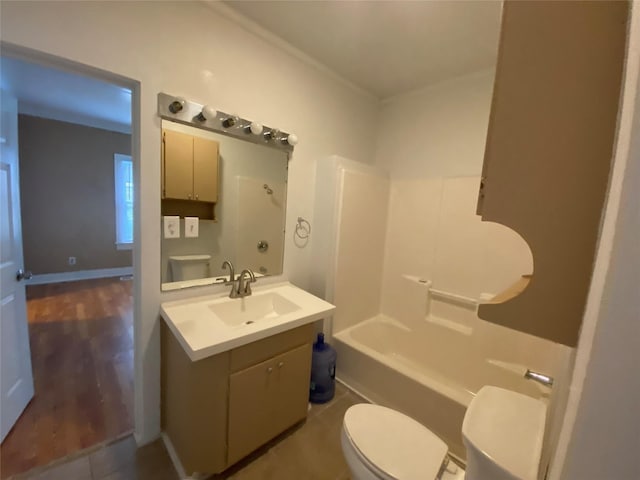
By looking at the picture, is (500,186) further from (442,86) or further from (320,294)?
(442,86)

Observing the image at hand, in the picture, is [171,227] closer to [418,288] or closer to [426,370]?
[418,288]

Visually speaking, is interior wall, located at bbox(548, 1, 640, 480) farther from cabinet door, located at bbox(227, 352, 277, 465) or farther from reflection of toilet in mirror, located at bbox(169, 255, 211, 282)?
reflection of toilet in mirror, located at bbox(169, 255, 211, 282)

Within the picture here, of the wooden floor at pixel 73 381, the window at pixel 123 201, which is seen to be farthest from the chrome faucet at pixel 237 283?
the window at pixel 123 201

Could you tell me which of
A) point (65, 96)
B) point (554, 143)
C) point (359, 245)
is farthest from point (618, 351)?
point (65, 96)

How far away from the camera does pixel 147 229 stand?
1.32 meters

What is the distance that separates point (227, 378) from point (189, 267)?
0.69m

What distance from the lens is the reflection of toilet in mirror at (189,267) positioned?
1.46 metres

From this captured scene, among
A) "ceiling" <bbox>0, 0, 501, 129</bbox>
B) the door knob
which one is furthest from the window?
the door knob

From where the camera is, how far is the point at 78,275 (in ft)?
13.9

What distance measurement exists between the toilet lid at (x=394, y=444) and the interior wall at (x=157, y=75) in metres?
1.10

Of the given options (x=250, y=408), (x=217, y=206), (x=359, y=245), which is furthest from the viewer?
(x=359, y=245)

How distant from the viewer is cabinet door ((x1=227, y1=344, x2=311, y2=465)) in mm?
1255

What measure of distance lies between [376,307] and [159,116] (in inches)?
88.1

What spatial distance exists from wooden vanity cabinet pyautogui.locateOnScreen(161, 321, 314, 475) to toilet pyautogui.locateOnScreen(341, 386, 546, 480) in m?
0.44
